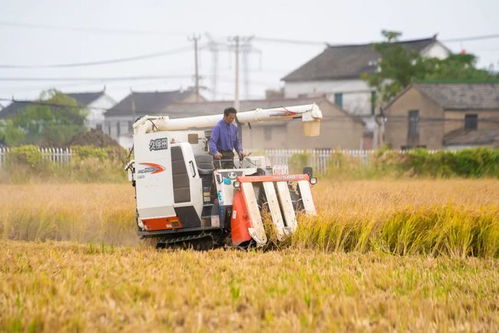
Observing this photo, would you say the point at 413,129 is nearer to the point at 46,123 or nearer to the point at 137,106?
the point at 46,123

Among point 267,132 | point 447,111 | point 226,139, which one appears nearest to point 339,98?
point 267,132

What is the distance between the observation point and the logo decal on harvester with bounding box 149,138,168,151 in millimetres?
12938

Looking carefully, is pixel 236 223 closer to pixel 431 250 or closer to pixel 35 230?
pixel 431 250

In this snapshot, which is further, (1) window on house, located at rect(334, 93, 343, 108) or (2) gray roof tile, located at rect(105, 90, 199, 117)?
(2) gray roof tile, located at rect(105, 90, 199, 117)

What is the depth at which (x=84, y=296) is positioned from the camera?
7312 mm

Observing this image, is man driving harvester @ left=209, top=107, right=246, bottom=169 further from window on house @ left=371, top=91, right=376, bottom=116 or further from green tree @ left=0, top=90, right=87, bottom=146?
window on house @ left=371, top=91, right=376, bottom=116

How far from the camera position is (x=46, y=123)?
212 feet

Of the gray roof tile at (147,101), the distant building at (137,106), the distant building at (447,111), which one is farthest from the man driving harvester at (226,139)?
the gray roof tile at (147,101)

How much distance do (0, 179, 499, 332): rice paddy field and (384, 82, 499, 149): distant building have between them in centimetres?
4059

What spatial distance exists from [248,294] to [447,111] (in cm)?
4839

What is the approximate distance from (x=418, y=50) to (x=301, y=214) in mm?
59737

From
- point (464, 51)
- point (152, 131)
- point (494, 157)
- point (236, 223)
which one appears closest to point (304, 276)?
point (236, 223)

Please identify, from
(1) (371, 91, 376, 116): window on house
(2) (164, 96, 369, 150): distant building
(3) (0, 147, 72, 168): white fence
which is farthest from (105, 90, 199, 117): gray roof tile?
(3) (0, 147, 72, 168): white fence

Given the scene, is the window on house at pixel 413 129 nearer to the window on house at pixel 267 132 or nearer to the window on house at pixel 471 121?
the window on house at pixel 471 121
